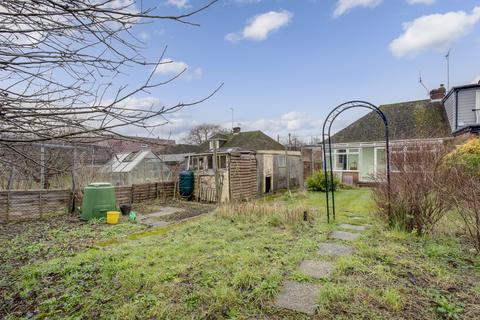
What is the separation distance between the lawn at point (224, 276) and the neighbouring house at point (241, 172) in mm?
5034

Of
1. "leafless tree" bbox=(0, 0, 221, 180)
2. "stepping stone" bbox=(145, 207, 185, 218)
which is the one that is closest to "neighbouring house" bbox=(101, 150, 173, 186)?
"stepping stone" bbox=(145, 207, 185, 218)

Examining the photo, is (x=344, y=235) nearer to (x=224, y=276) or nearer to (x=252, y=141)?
(x=224, y=276)

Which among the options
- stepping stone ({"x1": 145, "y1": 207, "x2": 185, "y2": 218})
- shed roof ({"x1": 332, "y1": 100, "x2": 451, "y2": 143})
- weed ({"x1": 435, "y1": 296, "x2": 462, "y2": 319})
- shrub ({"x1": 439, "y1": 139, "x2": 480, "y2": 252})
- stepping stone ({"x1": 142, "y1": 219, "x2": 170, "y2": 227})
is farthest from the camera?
shed roof ({"x1": 332, "y1": 100, "x2": 451, "y2": 143})

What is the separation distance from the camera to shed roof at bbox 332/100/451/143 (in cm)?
1364

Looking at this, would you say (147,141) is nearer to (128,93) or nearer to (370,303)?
(128,93)

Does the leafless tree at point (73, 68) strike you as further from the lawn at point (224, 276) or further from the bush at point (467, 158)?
the bush at point (467, 158)

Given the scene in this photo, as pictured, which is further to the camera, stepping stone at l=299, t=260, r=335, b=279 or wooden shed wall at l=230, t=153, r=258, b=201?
wooden shed wall at l=230, t=153, r=258, b=201

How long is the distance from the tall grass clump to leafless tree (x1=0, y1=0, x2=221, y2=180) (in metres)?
4.99

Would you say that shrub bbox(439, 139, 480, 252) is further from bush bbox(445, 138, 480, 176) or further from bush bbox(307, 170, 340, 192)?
bush bbox(307, 170, 340, 192)

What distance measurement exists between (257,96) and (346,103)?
2.18 meters

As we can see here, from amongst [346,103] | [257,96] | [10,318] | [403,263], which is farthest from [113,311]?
[346,103]

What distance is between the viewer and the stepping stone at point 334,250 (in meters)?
4.25

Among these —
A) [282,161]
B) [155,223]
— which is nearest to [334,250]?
[155,223]

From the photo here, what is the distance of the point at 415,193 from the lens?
4957 mm
